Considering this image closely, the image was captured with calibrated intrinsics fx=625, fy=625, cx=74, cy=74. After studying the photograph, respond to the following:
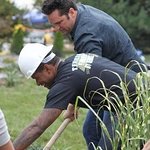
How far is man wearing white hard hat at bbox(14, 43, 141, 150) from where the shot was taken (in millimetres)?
4504

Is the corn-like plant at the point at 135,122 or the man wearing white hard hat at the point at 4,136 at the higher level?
the man wearing white hard hat at the point at 4,136

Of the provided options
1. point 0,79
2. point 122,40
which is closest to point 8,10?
point 0,79

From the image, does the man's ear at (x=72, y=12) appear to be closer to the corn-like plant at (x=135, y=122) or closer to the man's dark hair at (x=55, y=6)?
the man's dark hair at (x=55, y=6)

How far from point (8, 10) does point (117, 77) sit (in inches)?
752

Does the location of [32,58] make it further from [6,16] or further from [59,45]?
[6,16]

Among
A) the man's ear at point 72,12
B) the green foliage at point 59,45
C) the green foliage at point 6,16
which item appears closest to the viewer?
the man's ear at point 72,12

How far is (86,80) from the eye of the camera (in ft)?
15.1

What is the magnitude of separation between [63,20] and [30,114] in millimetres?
4376

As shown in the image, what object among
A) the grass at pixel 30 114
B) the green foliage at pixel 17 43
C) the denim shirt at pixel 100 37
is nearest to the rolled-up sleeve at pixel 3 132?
the denim shirt at pixel 100 37

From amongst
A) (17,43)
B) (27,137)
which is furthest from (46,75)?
(17,43)

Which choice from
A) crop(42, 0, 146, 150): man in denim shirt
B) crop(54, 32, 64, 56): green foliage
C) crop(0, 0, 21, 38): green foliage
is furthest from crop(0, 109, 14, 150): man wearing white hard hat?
crop(0, 0, 21, 38): green foliage

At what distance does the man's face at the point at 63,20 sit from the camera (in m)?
5.25

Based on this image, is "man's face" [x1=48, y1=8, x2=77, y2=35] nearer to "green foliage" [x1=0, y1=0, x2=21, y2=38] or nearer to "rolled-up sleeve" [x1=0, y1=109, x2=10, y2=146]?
"rolled-up sleeve" [x1=0, y1=109, x2=10, y2=146]

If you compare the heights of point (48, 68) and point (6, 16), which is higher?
point (48, 68)
